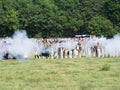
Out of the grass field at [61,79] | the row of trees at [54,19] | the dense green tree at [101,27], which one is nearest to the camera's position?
the grass field at [61,79]

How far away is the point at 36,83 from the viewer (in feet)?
55.9

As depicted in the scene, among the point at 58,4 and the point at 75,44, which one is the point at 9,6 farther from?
the point at 75,44

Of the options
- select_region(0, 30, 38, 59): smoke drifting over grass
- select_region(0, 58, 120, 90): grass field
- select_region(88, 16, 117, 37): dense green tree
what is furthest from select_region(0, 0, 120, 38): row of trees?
select_region(0, 58, 120, 90): grass field

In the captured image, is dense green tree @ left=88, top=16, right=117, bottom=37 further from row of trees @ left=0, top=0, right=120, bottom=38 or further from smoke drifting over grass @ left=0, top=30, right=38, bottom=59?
smoke drifting over grass @ left=0, top=30, right=38, bottom=59

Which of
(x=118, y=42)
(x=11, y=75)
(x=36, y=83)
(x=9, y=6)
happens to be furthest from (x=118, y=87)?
(x=9, y=6)

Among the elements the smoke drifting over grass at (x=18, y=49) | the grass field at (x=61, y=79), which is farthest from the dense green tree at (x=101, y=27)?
the grass field at (x=61, y=79)

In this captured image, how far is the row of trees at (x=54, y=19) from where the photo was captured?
2648 inches

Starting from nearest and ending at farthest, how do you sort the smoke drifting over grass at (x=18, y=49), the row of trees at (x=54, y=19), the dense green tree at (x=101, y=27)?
the smoke drifting over grass at (x=18, y=49) < the dense green tree at (x=101, y=27) < the row of trees at (x=54, y=19)

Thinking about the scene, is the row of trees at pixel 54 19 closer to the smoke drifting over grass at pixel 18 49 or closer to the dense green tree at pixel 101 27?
the dense green tree at pixel 101 27

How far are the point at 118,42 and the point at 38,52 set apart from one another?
6208mm

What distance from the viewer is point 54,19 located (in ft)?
232

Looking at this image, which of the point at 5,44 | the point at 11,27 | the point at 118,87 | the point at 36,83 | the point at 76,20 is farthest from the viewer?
the point at 76,20

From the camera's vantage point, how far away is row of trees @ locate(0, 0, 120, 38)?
221 feet

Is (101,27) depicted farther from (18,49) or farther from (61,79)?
(61,79)
